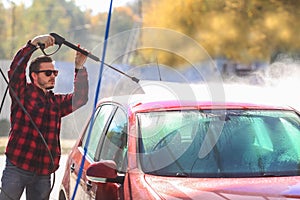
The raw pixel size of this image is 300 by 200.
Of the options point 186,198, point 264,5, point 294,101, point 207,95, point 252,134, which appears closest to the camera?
point 186,198

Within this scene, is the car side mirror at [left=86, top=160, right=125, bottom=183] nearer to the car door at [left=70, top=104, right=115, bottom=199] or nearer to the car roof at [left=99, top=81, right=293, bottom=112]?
the car door at [left=70, top=104, right=115, bottom=199]

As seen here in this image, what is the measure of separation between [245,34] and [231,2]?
0.84 meters

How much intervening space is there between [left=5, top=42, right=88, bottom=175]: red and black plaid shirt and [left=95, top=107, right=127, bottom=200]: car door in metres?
0.36

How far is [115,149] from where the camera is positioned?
4.21 metres

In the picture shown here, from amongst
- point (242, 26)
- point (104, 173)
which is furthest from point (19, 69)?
point (242, 26)

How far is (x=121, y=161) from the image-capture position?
3994 millimetres

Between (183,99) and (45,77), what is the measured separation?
1.00m

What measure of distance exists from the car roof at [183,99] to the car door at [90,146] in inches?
6.6

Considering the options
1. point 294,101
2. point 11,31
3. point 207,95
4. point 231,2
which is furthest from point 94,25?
point 207,95

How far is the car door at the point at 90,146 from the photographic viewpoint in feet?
14.3

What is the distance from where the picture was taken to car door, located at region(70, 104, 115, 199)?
434 cm

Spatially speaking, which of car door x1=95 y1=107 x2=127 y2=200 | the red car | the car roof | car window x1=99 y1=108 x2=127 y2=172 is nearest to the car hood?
the red car

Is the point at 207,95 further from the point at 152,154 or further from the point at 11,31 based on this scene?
the point at 11,31

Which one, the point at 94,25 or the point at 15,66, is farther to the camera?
the point at 94,25
